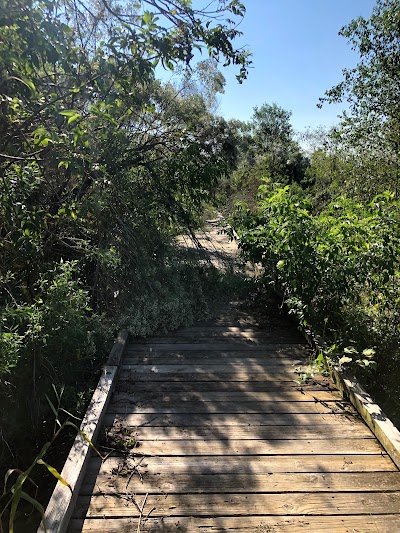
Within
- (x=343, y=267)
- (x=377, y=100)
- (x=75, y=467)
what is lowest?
(x=75, y=467)

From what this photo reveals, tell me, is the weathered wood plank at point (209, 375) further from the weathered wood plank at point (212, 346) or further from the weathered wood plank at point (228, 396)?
the weathered wood plank at point (212, 346)

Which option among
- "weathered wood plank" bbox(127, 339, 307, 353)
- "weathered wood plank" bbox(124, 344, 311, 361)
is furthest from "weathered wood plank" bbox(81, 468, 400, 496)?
"weathered wood plank" bbox(127, 339, 307, 353)

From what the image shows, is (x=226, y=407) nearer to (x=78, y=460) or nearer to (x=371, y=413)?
(x=371, y=413)

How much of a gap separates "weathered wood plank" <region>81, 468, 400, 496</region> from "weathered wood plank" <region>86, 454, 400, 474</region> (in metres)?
0.04

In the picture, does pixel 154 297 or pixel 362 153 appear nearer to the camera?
pixel 154 297

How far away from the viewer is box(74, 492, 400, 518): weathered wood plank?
2080 mm

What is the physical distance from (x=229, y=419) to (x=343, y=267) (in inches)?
62.8

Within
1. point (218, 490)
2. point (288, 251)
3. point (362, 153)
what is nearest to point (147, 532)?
point (218, 490)

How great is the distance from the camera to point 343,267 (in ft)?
11.4

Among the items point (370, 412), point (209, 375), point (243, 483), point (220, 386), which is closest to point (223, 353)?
point (209, 375)

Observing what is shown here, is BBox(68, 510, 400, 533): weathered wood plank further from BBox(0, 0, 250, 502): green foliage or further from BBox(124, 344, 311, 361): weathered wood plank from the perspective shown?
BBox(124, 344, 311, 361): weathered wood plank

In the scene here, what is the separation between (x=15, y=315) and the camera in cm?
272

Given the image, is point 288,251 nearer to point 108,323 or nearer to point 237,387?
point 237,387

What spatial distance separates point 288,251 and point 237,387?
1361mm
